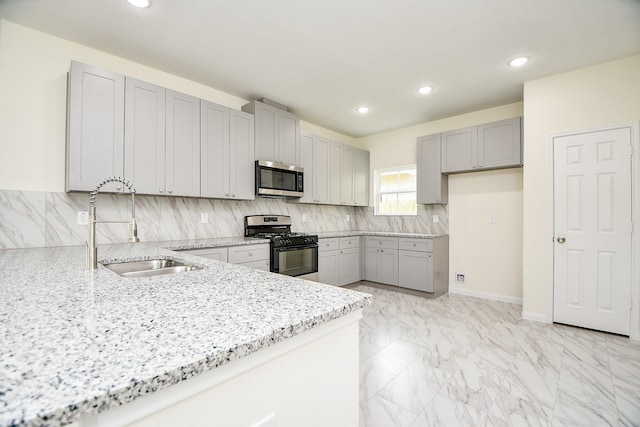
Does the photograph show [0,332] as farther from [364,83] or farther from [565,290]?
[565,290]

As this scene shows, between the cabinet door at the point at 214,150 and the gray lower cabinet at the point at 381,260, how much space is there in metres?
2.51

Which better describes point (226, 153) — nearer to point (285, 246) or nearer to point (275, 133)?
point (275, 133)

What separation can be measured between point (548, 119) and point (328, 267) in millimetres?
3190

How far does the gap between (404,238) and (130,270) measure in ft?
11.5

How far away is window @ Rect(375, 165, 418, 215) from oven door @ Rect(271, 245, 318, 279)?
1866mm

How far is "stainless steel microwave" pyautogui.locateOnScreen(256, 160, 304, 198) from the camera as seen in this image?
3.54 meters

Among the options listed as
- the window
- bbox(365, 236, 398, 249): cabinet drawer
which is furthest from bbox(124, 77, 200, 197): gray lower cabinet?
the window

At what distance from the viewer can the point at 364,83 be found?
11.0ft

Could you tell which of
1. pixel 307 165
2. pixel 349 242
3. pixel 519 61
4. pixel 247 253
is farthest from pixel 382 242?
pixel 519 61

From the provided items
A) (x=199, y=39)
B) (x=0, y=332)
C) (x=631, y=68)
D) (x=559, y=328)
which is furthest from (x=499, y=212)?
(x=0, y=332)

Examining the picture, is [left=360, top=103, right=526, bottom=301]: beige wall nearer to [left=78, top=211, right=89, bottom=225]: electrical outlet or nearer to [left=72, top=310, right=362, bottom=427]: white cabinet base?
[left=72, top=310, right=362, bottom=427]: white cabinet base

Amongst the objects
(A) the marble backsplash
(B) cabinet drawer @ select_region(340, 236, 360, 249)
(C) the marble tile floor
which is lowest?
(C) the marble tile floor

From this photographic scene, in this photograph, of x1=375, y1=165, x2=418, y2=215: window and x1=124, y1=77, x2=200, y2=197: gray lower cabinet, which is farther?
x1=375, y1=165, x2=418, y2=215: window

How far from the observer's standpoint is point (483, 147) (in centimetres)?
388
